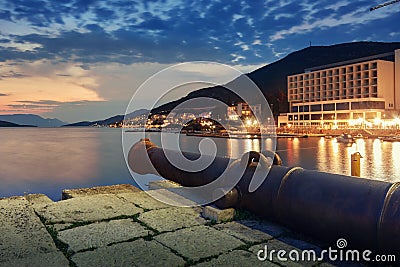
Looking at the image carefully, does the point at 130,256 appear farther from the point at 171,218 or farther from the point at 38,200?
the point at 38,200

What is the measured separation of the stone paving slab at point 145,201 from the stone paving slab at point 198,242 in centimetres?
144

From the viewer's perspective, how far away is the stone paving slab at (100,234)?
4.14 meters

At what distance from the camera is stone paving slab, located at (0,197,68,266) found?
368cm

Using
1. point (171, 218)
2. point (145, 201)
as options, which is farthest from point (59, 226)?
point (145, 201)

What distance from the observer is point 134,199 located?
6.54m

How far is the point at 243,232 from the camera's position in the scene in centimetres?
454

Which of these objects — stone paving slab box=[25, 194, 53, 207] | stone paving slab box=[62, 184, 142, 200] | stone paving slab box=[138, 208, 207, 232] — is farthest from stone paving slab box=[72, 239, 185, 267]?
stone paving slab box=[62, 184, 142, 200]

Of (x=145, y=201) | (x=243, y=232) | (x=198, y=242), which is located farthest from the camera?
(x=145, y=201)

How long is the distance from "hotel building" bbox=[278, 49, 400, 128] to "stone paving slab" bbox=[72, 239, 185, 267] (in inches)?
2810

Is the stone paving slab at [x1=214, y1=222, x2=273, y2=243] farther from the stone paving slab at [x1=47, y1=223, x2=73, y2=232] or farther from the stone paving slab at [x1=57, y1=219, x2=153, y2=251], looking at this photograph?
the stone paving slab at [x1=47, y1=223, x2=73, y2=232]

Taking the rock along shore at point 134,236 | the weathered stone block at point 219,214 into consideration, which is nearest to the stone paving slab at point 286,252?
the rock along shore at point 134,236

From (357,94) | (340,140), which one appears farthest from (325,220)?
(357,94)

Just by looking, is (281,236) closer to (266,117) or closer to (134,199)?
(134,199)

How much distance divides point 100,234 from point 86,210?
1356 millimetres
